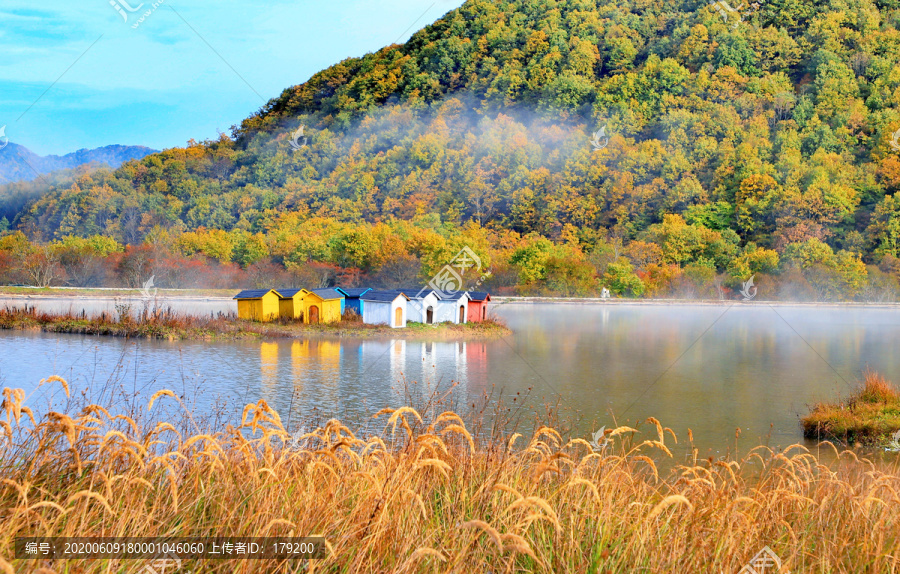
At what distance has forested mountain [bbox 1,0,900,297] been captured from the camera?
65.6m

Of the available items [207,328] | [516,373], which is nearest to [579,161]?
[207,328]

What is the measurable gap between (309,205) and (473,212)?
22.7 meters

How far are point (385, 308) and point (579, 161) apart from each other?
229 ft

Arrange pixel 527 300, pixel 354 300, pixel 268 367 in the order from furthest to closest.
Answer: pixel 527 300 → pixel 354 300 → pixel 268 367

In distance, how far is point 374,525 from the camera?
3.11 m

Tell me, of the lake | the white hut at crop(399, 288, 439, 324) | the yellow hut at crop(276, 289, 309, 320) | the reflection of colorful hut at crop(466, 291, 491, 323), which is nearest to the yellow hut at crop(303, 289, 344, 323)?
the yellow hut at crop(276, 289, 309, 320)

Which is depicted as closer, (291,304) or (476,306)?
(291,304)

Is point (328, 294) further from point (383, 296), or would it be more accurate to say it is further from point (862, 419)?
point (862, 419)

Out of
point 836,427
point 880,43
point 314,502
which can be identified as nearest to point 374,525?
point 314,502

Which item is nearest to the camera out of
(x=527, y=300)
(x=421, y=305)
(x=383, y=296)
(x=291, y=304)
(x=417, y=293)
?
(x=291, y=304)

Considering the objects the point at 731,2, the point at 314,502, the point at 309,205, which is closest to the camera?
the point at 314,502

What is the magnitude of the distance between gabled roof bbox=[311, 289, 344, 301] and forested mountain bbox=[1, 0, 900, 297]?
26.3m

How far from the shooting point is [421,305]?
27672mm

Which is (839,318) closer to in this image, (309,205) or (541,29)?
(309,205)
